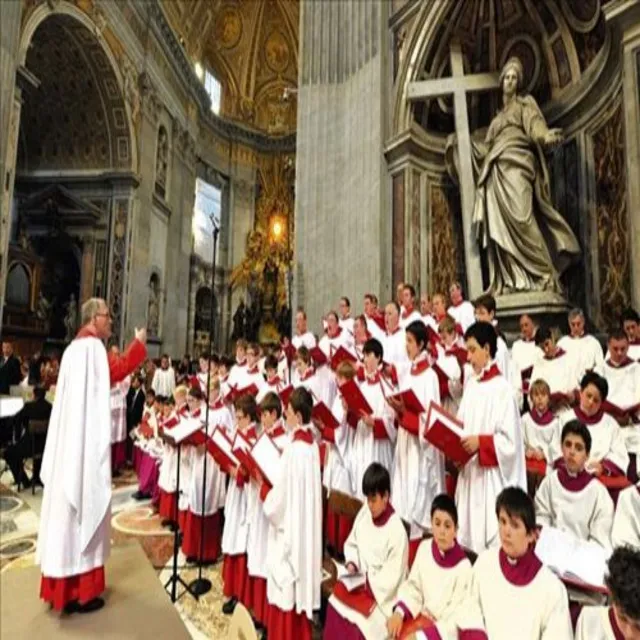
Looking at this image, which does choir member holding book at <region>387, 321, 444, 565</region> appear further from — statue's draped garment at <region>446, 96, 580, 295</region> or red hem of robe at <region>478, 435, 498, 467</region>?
statue's draped garment at <region>446, 96, 580, 295</region>

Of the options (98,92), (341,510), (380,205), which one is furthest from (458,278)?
(98,92)

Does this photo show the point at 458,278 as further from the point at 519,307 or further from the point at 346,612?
the point at 346,612

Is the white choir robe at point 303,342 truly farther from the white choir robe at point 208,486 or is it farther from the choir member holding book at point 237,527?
the choir member holding book at point 237,527

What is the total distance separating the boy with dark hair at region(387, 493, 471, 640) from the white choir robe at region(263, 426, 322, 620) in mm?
702

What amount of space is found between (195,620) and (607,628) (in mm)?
2720

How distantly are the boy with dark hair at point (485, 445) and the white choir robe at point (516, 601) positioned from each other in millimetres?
802

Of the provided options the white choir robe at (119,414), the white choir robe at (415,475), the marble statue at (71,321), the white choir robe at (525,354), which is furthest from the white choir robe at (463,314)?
the marble statue at (71,321)

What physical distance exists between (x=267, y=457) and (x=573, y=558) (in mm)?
1860

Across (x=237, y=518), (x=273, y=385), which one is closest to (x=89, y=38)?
(x=273, y=385)

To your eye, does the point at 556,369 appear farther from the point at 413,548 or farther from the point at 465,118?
the point at 465,118

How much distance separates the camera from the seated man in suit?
6.61 m

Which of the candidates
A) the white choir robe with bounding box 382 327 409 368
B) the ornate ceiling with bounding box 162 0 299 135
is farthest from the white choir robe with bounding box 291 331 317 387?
the ornate ceiling with bounding box 162 0 299 135

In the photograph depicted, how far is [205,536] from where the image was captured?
466 centimetres

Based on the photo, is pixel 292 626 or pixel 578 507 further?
pixel 292 626
